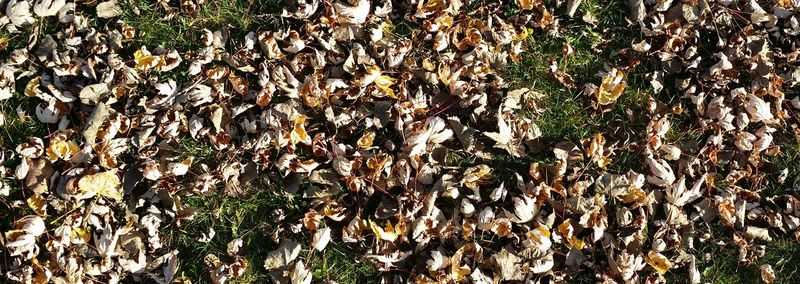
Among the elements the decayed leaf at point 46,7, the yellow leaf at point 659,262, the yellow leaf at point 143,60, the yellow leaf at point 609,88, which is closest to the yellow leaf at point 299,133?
the yellow leaf at point 143,60

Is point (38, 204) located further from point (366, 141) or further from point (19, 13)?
point (366, 141)

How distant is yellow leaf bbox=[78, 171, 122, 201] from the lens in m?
3.46

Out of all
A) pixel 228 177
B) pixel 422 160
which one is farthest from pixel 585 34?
pixel 228 177

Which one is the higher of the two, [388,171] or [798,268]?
[388,171]

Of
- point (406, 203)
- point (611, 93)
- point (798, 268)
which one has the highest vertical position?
point (611, 93)

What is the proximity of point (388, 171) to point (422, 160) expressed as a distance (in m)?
0.18

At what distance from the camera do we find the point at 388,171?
3.57m

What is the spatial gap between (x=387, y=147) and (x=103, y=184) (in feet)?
4.52

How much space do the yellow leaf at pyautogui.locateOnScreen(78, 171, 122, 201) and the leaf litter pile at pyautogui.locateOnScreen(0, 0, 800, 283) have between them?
0.01 m

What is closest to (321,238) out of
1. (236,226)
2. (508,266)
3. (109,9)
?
(236,226)

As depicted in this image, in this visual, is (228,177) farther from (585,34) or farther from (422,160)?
(585,34)

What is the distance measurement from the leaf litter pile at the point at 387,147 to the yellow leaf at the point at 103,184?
1 centimetres

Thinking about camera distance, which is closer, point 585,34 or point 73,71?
point 73,71

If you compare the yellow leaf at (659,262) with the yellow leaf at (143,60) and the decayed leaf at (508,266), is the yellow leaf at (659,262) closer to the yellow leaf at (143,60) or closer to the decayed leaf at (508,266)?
the decayed leaf at (508,266)
